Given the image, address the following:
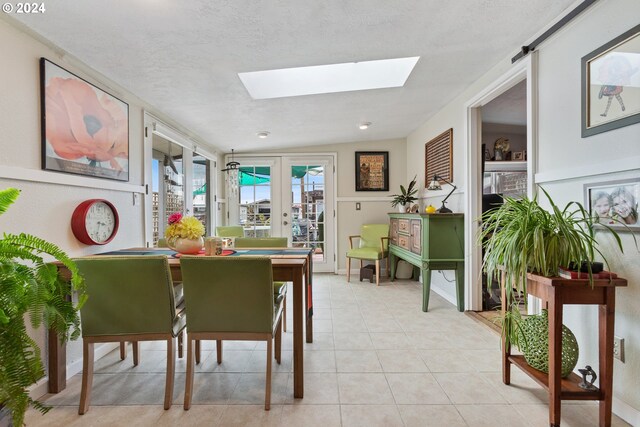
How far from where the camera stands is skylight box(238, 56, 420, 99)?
2.91 m

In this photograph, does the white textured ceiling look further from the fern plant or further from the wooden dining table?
the wooden dining table

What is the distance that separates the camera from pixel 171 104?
283cm

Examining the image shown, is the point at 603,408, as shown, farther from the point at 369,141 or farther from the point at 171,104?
the point at 369,141

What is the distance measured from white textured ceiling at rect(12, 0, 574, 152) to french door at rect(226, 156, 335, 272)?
6.54 feet

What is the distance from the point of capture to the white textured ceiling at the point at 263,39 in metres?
1.61

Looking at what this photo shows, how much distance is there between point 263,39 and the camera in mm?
1922

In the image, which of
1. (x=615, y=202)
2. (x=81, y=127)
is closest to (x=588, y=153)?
(x=615, y=202)

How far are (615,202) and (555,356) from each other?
0.85 meters

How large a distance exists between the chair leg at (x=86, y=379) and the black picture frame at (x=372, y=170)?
401 cm

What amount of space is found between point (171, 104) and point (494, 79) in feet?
9.58

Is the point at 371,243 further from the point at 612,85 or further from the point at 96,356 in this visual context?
the point at 96,356

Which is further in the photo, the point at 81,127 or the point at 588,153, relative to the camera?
the point at 81,127

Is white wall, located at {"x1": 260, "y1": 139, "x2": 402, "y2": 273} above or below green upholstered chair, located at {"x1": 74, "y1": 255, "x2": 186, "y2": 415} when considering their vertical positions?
above

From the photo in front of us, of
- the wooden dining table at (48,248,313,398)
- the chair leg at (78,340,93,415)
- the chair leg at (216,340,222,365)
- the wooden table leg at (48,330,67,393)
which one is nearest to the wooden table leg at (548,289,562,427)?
the wooden dining table at (48,248,313,398)
